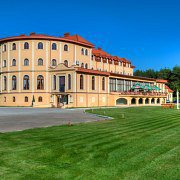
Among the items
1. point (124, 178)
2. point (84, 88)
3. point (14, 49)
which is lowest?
point (124, 178)

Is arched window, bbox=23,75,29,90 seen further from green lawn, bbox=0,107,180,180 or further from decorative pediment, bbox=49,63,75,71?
green lawn, bbox=0,107,180,180

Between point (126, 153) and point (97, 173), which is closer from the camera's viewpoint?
point (97, 173)

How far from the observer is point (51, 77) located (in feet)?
203

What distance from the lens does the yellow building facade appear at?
57750mm

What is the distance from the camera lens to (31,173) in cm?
746

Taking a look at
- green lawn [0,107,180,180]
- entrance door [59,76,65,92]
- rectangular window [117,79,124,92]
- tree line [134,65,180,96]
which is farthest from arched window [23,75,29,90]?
tree line [134,65,180,96]

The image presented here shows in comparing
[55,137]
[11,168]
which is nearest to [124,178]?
[11,168]

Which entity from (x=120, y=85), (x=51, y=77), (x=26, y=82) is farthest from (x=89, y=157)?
(x=120, y=85)

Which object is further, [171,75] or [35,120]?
[171,75]

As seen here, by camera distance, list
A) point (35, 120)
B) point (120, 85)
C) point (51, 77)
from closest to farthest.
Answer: point (35, 120) → point (51, 77) → point (120, 85)

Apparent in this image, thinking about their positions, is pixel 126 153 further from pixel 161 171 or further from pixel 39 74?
pixel 39 74

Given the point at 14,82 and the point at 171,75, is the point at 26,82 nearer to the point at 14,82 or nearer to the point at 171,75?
the point at 14,82

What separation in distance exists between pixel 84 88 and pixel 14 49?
60.5 feet

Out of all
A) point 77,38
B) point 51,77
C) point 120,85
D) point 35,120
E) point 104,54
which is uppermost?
point 77,38
